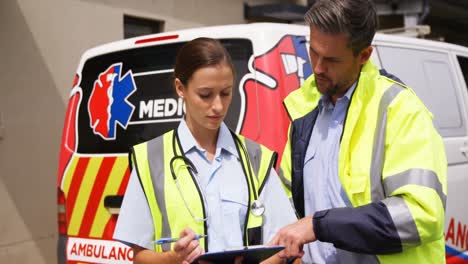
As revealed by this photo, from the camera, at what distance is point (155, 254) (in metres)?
1.77

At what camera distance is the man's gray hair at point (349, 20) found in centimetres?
176

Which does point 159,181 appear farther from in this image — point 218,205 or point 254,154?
point 254,154

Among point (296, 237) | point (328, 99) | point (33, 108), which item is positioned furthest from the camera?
point (33, 108)

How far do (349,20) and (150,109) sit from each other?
164 centimetres

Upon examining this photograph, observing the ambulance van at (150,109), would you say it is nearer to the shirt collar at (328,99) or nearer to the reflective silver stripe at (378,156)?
the shirt collar at (328,99)

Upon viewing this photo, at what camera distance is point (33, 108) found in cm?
596

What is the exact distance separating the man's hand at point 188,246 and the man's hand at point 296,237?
0.80 ft

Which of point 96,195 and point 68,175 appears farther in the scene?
point 68,175

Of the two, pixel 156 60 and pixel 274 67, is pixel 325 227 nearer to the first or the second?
pixel 274 67

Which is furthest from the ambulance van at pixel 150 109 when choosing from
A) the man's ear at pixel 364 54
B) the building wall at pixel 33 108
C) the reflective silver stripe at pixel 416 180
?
the building wall at pixel 33 108

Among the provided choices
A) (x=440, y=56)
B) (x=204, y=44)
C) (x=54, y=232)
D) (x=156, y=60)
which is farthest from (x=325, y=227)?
(x=54, y=232)

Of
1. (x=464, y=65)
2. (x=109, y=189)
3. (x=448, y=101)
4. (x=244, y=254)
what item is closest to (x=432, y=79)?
(x=448, y=101)

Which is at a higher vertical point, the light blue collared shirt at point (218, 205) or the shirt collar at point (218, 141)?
the shirt collar at point (218, 141)

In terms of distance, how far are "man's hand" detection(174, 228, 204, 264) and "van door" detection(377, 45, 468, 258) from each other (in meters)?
2.30
